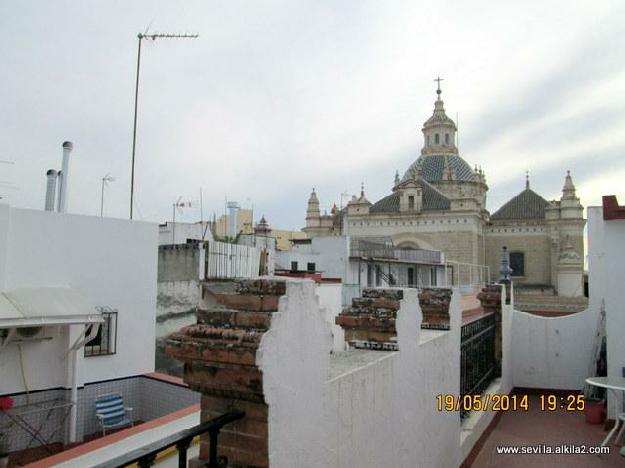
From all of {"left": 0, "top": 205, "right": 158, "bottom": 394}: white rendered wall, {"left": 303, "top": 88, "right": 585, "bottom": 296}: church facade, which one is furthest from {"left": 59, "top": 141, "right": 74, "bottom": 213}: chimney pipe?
{"left": 303, "top": 88, "right": 585, "bottom": 296}: church facade

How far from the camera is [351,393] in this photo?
9.37ft

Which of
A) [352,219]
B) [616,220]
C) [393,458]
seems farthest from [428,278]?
[393,458]

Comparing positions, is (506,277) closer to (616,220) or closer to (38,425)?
(616,220)

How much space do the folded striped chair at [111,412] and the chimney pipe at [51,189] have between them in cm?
391

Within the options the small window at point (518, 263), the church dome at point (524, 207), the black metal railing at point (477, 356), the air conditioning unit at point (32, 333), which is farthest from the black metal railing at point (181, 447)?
the church dome at point (524, 207)

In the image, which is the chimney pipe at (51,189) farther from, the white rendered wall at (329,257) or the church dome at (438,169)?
the church dome at (438,169)

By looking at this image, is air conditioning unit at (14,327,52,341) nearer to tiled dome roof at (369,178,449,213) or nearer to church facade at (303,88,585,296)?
church facade at (303,88,585,296)

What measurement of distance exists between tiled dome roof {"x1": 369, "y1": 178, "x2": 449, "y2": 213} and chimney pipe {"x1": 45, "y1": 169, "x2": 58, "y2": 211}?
25883mm

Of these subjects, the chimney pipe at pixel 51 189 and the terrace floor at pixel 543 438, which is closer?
the terrace floor at pixel 543 438

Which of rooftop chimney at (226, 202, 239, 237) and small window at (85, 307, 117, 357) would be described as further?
rooftop chimney at (226, 202, 239, 237)

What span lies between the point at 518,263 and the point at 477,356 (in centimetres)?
2981

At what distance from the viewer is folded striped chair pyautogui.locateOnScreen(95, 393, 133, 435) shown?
7625 millimetres

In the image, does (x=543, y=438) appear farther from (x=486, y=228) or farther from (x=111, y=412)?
(x=486, y=228)

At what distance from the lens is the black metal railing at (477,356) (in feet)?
19.1
